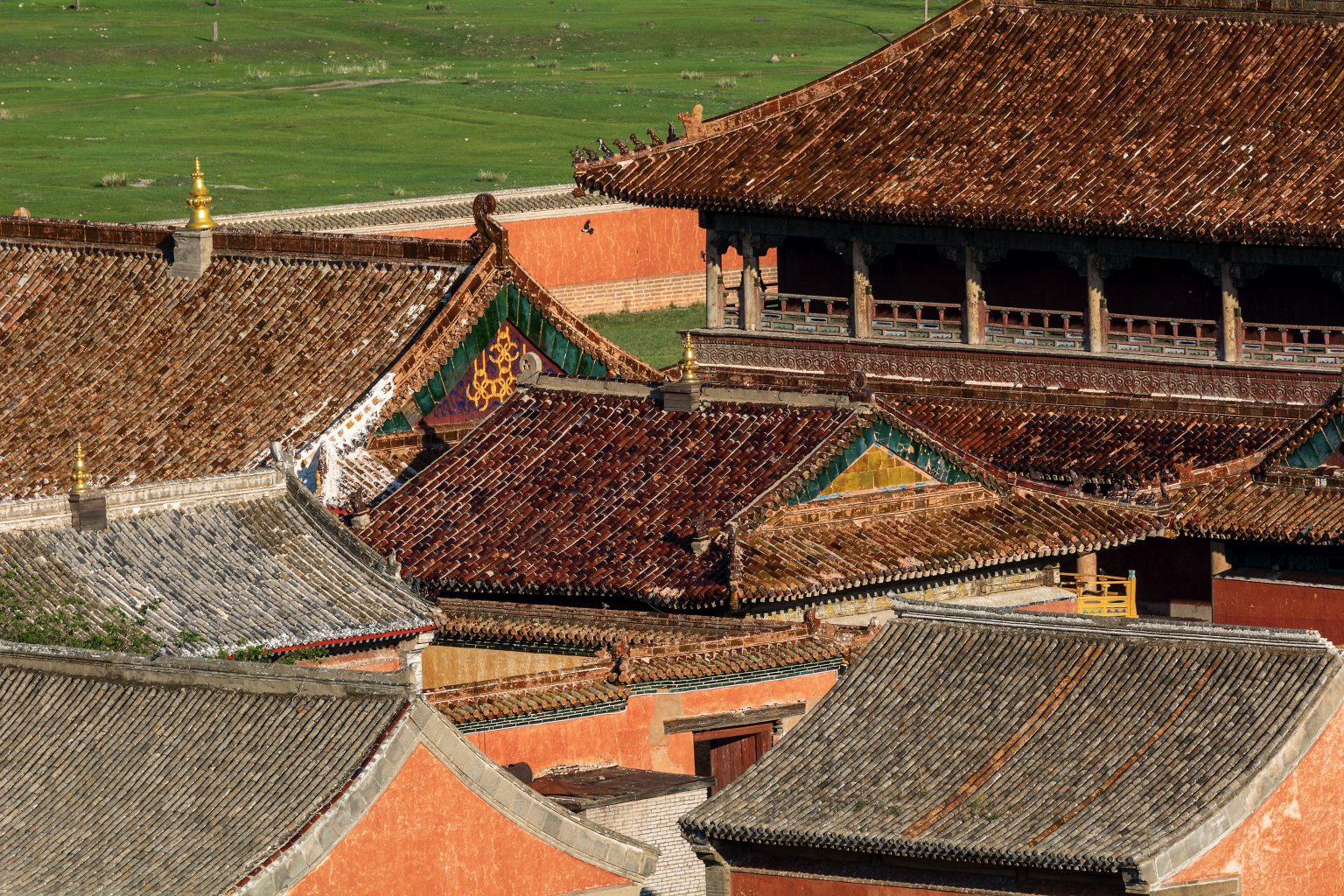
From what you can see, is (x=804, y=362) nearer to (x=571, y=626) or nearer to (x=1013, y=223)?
(x=1013, y=223)

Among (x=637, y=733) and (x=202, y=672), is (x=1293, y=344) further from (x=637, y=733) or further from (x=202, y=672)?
(x=202, y=672)

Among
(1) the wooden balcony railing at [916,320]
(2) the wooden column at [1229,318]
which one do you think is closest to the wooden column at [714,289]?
(1) the wooden balcony railing at [916,320]

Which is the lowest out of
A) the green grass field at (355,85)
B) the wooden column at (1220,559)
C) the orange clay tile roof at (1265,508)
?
the wooden column at (1220,559)

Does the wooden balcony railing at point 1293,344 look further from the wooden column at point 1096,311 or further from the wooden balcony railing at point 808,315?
the wooden balcony railing at point 808,315

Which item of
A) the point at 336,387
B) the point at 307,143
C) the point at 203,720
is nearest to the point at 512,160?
the point at 307,143

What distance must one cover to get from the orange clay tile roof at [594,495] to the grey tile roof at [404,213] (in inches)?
1239

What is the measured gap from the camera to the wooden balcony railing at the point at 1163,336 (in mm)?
50219

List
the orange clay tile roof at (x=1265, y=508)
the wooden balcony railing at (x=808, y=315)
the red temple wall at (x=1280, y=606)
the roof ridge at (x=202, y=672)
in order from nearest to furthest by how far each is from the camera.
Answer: the roof ridge at (x=202, y=672), the red temple wall at (x=1280, y=606), the orange clay tile roof at (x=1265, y=508), the wooden balcony railing at (x=808, y=315)

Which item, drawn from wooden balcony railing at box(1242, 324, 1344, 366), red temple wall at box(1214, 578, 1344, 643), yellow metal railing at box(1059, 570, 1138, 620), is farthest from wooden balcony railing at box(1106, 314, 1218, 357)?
yellow metal railing at box(1059, 570, 1138, 620)

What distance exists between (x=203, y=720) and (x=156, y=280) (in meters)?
18.9

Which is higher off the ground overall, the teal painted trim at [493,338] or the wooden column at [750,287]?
the wooden column at [750,287]

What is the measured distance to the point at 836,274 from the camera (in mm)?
54094

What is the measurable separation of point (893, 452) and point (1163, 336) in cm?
893

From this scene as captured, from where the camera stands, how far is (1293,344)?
49688 mm
